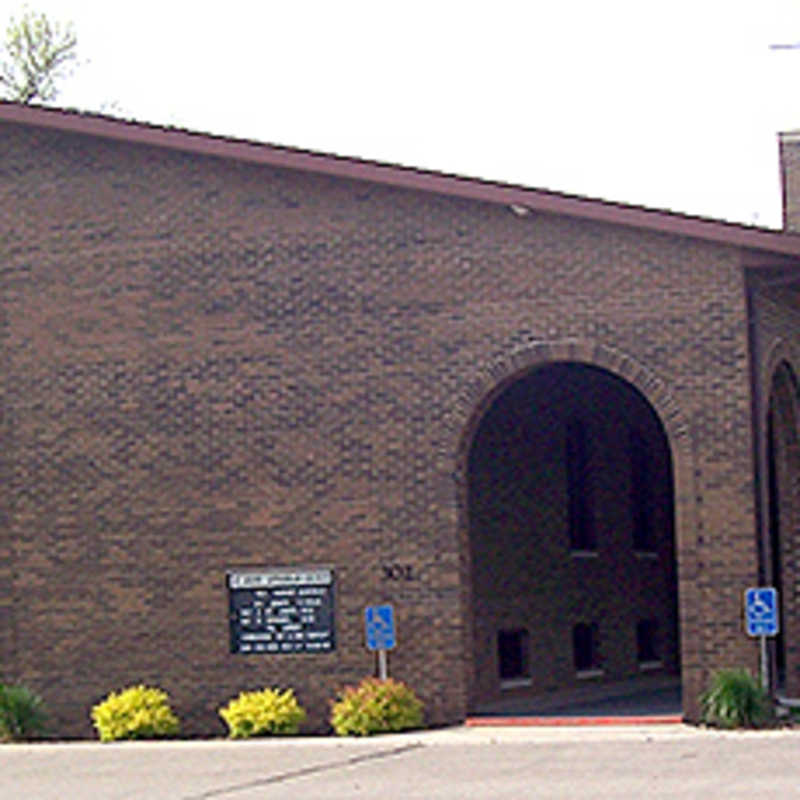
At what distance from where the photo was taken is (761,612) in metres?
20.8

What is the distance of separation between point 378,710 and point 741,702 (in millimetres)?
4264

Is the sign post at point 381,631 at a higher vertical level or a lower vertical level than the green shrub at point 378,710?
higher

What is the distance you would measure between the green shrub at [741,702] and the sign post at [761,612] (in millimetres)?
298

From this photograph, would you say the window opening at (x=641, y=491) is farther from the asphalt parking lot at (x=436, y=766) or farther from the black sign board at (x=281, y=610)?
the asphalt parking lot at (x=436, y=766)

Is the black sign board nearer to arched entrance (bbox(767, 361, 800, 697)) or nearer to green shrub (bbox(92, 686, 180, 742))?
green shrub (bbox(92, 686, 180, 742))

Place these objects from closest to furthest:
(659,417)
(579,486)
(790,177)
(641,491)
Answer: (659,417) → (579,486) → (641,491) → (790,177)

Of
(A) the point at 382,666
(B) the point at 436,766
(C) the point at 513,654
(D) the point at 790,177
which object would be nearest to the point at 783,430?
(C) the point at 513,654

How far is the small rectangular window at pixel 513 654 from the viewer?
2669cm

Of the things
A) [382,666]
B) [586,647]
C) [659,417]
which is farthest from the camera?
[586,647]

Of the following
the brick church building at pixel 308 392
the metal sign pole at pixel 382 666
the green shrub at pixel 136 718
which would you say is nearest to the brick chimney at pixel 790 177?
the brick church building at pixel 308 392

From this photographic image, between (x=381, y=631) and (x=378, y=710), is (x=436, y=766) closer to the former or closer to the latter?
(x=378, y=710)

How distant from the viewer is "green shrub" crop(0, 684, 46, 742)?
23672 mm

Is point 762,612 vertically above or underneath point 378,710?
above

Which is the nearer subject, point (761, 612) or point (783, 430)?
point (761, 612)
